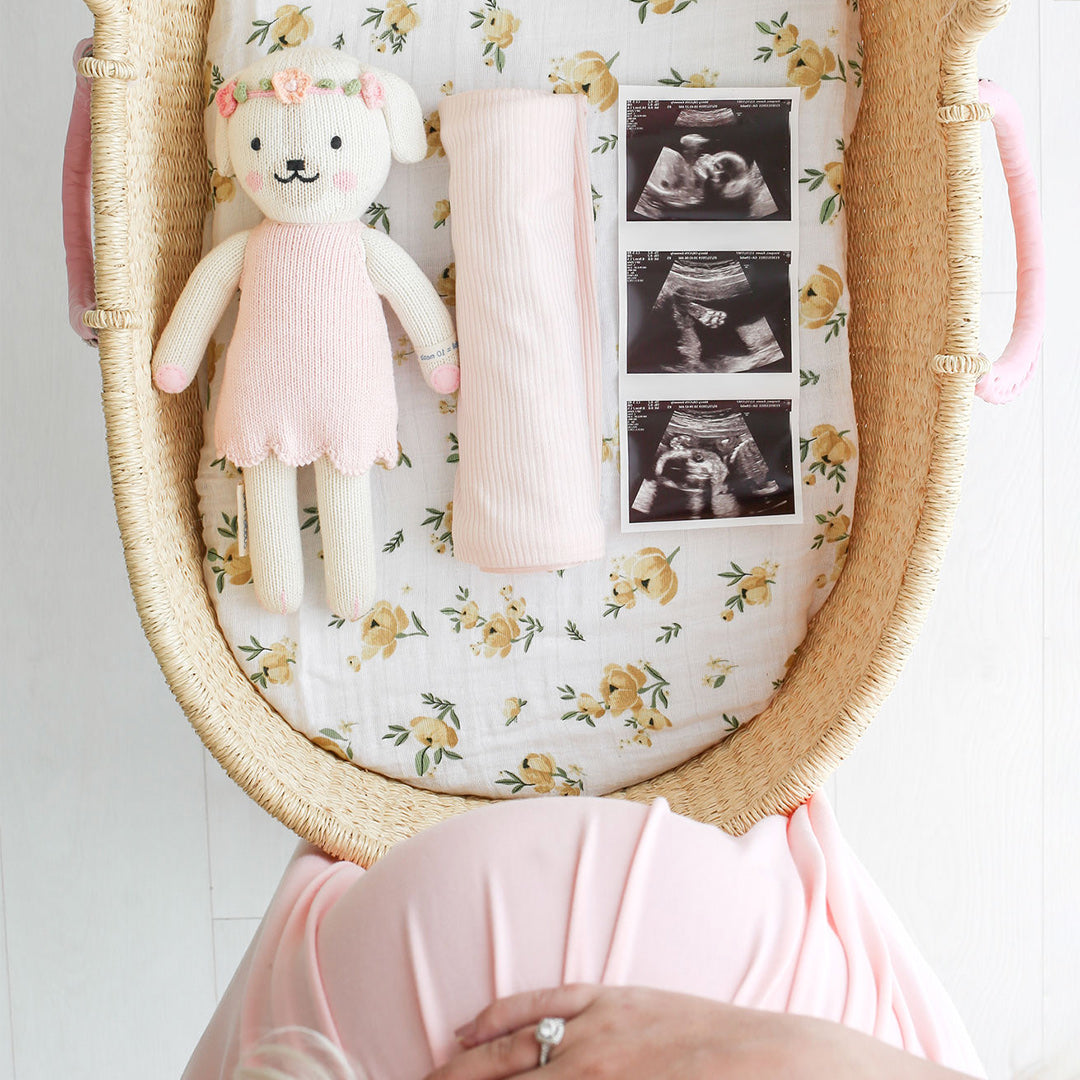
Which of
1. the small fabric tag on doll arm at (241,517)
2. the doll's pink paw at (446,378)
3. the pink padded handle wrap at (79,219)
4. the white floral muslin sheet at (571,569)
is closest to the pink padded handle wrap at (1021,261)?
the white floral muslin sheet at (571,569)

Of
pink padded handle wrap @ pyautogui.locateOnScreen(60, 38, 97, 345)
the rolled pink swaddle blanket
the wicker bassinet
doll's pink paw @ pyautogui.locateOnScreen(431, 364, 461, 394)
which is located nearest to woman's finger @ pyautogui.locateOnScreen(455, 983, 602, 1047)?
the wicker bassinet

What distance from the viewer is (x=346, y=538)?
97cm

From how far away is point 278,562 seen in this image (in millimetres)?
967

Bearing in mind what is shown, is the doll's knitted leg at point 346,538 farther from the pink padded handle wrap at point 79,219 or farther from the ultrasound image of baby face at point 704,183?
the ultrasound image of baby face at point 704,183

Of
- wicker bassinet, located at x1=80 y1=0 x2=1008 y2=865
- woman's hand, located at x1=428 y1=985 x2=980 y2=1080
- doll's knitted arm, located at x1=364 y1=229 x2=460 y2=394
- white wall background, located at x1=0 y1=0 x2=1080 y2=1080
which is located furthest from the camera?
white wall background, located at x1=0 y1=0 x2=1080 y2=1080

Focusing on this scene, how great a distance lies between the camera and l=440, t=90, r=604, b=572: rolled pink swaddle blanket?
0.94m

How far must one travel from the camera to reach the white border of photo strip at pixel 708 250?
1011mm

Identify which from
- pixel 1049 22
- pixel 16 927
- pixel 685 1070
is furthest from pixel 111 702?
pixel 1049 22

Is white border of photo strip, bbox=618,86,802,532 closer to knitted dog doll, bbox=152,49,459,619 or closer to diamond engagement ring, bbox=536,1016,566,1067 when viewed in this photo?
knitted dog doll, bbox=152,49,459,619

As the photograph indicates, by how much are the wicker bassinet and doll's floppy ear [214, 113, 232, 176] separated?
5 centimetres

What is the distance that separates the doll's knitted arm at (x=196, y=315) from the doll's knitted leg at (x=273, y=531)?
0.37 ft

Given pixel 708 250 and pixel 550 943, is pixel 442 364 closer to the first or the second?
pixel 708 250

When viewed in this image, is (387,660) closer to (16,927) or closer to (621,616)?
(621,616)

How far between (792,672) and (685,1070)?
59 centimetres
